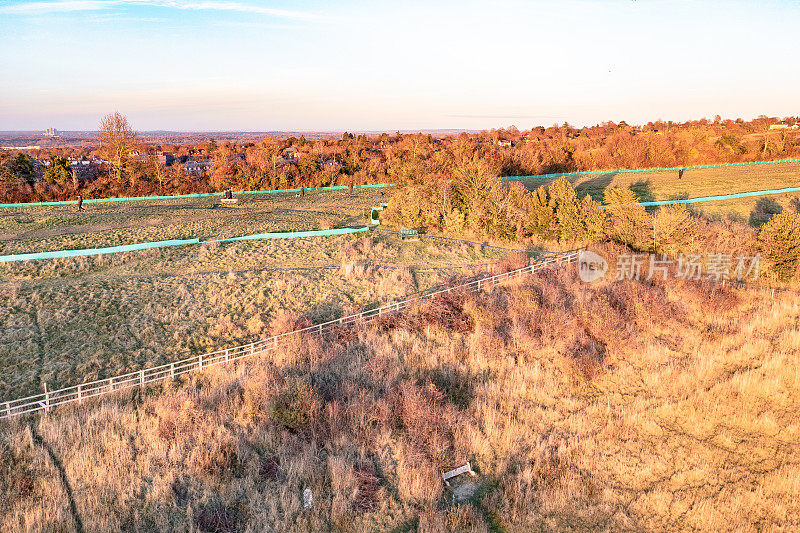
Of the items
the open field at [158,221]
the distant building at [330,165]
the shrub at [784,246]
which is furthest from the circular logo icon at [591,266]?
the distant building at [330,165]

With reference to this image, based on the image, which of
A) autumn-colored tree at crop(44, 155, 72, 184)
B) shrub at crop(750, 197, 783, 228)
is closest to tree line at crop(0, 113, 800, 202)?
autumn-colored tree at crop(44, 155, 72, 184)

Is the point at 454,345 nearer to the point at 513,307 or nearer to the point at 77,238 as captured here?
the point at 513,307

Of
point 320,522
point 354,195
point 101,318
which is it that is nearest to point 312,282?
point 101,318

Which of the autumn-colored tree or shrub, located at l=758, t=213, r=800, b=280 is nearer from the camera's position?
shrub, located at l=758, t=213, r=800, b=280

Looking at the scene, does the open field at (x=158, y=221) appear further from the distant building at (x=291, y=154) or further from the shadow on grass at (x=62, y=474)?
the distant building at (x=291, y=154)

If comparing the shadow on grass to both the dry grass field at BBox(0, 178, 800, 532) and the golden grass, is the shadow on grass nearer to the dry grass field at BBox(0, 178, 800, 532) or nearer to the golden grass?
the dry grass field at BBox(0, 178, 800, 532)

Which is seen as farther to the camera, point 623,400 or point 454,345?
point 454,345

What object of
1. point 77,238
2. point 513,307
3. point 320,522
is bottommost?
point 320,522
